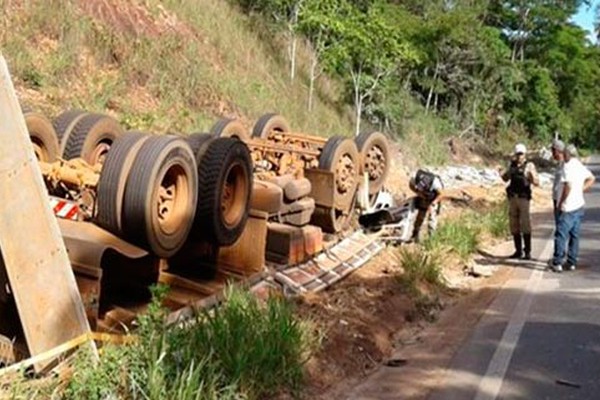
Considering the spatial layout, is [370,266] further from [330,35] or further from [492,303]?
[330,35]

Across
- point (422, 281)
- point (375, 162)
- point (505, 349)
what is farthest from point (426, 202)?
point (505, 349)

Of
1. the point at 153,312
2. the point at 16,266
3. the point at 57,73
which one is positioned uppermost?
the point at 57,73

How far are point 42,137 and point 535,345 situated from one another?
5.03m

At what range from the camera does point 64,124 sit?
759cm

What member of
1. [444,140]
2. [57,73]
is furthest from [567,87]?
[57,73]

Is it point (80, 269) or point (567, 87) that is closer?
point (80, 269)

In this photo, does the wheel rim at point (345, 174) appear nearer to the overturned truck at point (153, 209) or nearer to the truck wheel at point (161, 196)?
the overturned truck at point (153, 209)

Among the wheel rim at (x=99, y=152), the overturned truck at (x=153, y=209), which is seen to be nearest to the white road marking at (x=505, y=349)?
the overturned truck at (x=153, y=209)

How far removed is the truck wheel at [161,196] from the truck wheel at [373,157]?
202 inches

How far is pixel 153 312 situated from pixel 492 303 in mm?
4137

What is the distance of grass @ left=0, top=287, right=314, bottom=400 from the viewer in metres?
4.04

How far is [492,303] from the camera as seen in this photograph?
7469 millimetres

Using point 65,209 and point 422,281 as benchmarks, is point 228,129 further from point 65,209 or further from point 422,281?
point 65,209

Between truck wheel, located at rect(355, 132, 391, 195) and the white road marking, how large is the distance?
11.9ft
